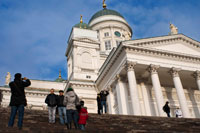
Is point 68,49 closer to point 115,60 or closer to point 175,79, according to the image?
point 115,60

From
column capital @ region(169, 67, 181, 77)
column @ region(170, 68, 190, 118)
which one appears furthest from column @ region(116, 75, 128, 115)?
column capital @ region(169, 67, 181, 77)

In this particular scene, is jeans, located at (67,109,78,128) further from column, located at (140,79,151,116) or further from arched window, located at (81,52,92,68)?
arched window, located at (81,52,92,68)

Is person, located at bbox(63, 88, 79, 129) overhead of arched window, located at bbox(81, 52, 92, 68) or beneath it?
beneath

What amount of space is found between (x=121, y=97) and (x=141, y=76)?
145 inches

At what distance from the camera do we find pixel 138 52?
78.6ft

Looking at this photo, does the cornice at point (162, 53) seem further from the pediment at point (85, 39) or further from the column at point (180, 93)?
the pediment at point (85, 39)

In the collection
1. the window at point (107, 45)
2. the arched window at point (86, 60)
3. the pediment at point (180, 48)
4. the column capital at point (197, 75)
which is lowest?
the column capital at point (197, 75)

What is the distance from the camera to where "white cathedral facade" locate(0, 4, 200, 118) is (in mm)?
23422

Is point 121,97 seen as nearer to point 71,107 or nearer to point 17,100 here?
point 71,107

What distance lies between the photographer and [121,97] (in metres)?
24.4

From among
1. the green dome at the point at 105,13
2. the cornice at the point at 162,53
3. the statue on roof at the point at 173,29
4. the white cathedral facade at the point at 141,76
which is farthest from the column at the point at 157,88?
the green dome at the point at 105,13

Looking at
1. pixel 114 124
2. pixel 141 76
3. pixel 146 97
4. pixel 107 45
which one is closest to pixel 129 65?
pixel 141 76

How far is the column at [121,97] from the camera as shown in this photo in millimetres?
24048

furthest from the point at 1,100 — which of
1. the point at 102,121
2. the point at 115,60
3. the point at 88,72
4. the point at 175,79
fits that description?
the point at 102,121
